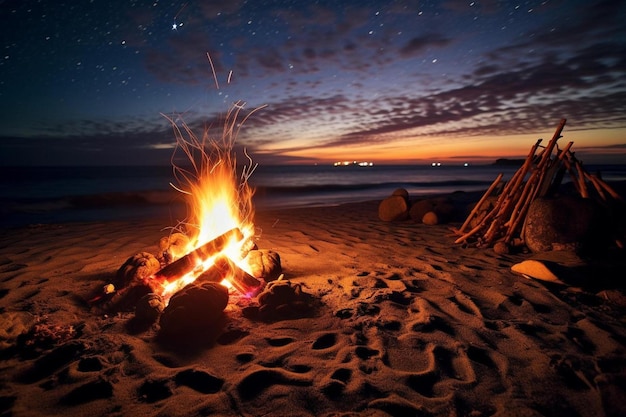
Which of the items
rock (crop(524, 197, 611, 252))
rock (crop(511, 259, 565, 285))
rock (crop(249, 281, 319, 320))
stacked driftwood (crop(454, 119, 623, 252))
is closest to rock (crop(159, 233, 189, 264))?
rock (crop(249, 281, 319, 320))

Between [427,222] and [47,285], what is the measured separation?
26.3 feet

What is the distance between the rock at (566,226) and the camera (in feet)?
15.9

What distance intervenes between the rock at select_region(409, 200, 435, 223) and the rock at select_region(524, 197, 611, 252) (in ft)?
11.0

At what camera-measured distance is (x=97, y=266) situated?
15.3 ft

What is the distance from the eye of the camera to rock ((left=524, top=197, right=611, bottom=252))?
191 inches

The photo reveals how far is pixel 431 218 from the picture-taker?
8.45 metres

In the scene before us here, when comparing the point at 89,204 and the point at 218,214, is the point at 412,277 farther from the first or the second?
the point at 89,204

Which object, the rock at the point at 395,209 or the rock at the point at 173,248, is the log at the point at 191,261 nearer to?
the rock at the point at 173,248

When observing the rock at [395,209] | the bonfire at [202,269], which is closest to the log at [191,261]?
the bonfire at [202,269]

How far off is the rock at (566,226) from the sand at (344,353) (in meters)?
1.44

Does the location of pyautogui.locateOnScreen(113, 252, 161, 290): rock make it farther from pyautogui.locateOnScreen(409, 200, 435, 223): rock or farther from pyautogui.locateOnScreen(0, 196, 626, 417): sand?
pyautogui.locateOnScreen(409, 200, 435, 223): rock

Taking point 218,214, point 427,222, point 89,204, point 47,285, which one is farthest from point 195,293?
point 89,204

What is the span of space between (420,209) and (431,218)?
475 mm

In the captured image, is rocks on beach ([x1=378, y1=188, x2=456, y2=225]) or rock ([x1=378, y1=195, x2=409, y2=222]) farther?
rock ([x1=378, y1=195, x2=409, y2=222])
